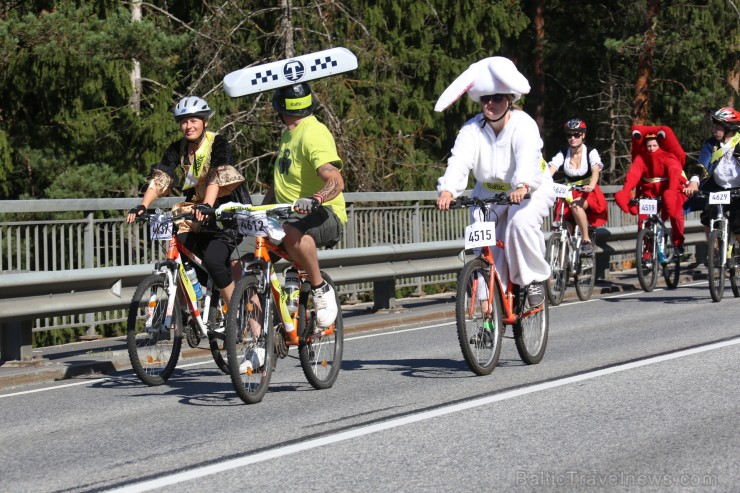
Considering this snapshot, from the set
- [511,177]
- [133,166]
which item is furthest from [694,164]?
[511,177]

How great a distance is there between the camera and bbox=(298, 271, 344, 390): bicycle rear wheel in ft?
28.0

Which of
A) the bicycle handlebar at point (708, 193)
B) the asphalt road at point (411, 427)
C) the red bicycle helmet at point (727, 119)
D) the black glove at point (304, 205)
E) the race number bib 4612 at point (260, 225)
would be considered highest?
the red bicycle helmet at point (727, 119)

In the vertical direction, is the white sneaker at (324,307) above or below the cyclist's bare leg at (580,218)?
below

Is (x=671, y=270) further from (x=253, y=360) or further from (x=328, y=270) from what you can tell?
(x=253, y=360)

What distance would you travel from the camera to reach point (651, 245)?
53.5 ft

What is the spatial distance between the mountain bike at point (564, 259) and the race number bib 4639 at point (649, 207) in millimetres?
650

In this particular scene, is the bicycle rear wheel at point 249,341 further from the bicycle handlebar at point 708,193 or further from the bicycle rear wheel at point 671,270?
the bicycle rear wheel at point 671,270

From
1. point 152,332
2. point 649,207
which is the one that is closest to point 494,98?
point 152,332

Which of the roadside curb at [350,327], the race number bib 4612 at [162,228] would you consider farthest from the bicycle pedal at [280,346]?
the roadside curb at [350,327]

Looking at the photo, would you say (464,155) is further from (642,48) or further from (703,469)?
(642,48)

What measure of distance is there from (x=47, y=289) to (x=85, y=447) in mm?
3546

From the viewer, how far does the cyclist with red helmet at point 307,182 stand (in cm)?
834

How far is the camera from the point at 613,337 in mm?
11461

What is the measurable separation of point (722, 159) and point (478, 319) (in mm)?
7281
